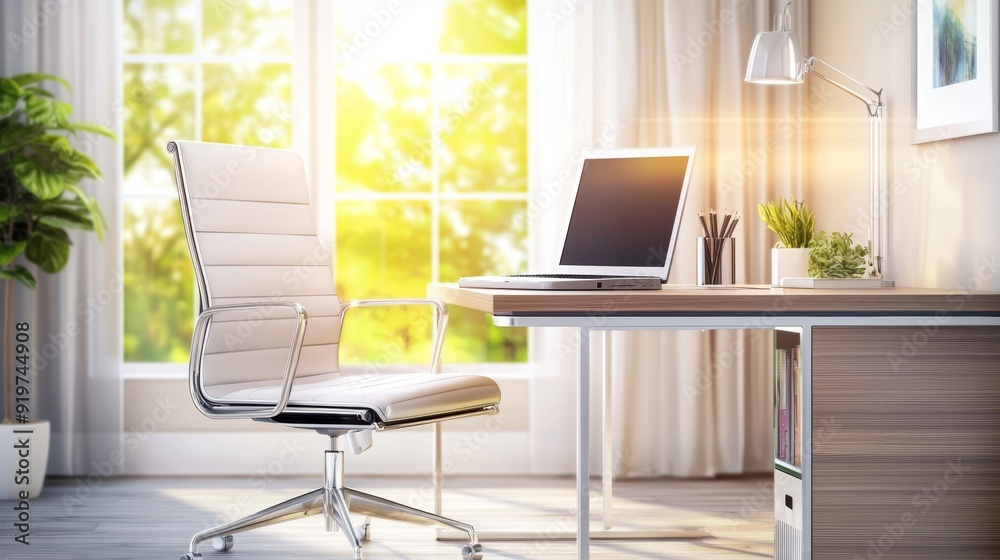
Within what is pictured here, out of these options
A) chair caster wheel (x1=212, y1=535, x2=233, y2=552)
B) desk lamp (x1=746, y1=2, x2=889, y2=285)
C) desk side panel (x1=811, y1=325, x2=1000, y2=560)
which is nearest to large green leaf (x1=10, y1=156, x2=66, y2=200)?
chair caster wheel (x1=212, y1=535, x2=233, y2=552)

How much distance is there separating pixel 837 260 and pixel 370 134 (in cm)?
268

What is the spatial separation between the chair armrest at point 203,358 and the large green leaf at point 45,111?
130 cm

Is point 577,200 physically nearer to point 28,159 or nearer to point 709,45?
point 709,45

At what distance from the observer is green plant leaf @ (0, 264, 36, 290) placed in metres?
3.43

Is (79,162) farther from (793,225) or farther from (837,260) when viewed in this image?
(837,260)

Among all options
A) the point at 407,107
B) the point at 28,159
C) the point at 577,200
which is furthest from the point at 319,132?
the point at 577,200

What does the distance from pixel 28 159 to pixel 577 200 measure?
2017 millimetres

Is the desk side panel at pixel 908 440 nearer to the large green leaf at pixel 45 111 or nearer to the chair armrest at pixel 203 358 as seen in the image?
the chair armrest at pixel 203 358

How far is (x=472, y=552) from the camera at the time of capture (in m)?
2.63

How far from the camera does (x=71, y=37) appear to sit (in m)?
3.76

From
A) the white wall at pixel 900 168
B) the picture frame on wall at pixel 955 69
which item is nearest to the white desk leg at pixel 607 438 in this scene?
the white wall at pixel 900 168

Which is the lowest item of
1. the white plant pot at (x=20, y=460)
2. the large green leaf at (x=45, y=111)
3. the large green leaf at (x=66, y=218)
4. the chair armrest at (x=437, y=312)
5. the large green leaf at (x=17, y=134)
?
the white plant pot at (x=20, y=460)

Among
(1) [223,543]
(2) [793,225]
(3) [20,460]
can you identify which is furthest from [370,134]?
(2) [793,225]

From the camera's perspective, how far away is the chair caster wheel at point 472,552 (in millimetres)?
2631
